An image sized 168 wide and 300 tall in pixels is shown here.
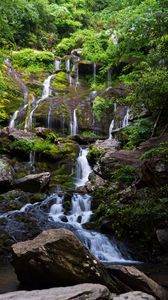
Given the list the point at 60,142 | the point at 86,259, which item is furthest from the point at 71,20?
Answer: the point at 86,259

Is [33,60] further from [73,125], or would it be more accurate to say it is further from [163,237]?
[163,237]

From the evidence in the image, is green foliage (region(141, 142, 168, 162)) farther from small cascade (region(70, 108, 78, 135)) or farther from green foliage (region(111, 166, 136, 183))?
small cascade (region(70, 108, 78, 135))

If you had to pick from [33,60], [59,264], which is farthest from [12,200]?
[33,60]

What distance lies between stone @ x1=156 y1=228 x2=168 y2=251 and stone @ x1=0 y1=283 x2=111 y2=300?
13.7 ft

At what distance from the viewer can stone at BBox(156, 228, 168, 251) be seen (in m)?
8.07

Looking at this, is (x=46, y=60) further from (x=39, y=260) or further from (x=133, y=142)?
(x=39, y=260)

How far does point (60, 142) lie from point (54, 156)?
1.41m

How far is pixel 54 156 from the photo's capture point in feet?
50.6

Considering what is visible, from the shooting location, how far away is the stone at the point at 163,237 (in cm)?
807

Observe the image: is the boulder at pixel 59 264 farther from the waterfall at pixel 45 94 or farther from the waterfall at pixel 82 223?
the waterfall at pixel 45 94

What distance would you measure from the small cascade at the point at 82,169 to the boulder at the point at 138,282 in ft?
26.7

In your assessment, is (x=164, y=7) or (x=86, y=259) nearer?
(x=86, y=259)

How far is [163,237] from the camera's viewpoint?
26.8 ft

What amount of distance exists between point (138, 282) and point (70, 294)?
1609mm
